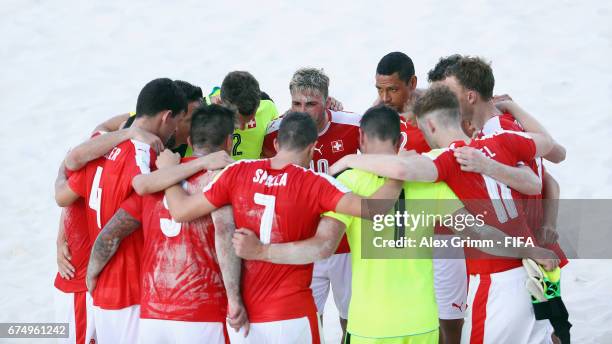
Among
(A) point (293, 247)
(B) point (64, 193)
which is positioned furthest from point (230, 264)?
(B) point (64, 193)

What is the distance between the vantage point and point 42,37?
49.6 feet

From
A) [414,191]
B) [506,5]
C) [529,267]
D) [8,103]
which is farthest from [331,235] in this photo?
[506,5]

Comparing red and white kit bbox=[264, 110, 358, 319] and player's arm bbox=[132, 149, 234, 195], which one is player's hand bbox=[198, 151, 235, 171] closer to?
player's arm bbox=[132, 149, 234, 195]

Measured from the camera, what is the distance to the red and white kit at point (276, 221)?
5164 mm

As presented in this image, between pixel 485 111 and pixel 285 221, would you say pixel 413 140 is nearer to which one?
pixel 485 111

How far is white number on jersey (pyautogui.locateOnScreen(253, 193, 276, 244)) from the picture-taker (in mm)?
5191

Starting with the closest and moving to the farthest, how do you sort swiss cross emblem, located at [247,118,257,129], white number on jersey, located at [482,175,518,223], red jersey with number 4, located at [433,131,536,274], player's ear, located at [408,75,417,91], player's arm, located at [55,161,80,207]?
red jersey with number 4, located at [433,131,536,274]
white number on jersey, located at [482,175,518,223]
player's arm, located at [55,161,80,207]
swiss cross emblem, located at [247,118,257,129]
player's ear, located at [408,75,417,91]

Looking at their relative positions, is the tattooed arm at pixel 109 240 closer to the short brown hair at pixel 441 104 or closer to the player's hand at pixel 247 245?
the player's hand at pixel 247 245

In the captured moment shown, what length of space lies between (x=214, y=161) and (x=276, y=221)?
0.59 m

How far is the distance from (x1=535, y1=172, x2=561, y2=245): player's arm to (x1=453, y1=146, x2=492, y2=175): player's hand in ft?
3.27

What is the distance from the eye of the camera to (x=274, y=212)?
5.19 meters

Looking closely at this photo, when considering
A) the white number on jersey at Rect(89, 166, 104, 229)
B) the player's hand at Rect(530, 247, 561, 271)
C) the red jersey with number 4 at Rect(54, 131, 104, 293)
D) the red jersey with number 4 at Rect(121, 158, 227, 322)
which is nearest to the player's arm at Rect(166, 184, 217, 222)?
the red jersey with number 4 at Rect(121, 158, 227, 322)

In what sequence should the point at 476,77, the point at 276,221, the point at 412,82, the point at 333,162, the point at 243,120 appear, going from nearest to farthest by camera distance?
1. the point at 276,221
2. the point at 476,77
3. the point at 243,120
4. the point at 333,162
5. the point at 412,82

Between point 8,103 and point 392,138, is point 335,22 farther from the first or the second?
point 392,138
